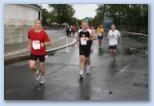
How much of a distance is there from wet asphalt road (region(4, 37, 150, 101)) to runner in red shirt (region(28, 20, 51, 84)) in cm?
13

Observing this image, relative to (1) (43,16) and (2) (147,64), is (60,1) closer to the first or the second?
(1) (43,16)

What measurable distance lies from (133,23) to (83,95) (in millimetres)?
1286

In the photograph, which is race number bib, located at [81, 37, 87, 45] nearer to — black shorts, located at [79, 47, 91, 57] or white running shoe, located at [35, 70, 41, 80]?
black shorts, located at [79, 47, 91, 57]

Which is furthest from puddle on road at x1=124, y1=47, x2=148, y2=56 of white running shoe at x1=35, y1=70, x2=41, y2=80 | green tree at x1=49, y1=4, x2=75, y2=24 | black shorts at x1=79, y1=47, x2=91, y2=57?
white running shoe at x1=35, y1=70, x2=41, y2=80

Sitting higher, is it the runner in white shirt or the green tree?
the green tree

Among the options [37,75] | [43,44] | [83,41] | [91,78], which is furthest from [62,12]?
[91,78]

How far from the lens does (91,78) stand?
10742mm

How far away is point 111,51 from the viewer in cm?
1038

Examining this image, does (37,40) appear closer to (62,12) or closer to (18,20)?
(18,20)

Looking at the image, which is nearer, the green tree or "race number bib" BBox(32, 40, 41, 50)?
the green tree

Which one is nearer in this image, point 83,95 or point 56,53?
point 83,95

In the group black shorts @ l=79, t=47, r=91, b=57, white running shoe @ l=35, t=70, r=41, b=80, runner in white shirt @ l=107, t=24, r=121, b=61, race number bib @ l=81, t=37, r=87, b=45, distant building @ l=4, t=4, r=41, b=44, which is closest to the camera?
distant building @ l=4, t=4, r=41, b=44

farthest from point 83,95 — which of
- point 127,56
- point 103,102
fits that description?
point 127,56

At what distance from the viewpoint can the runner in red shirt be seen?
33.7ft
